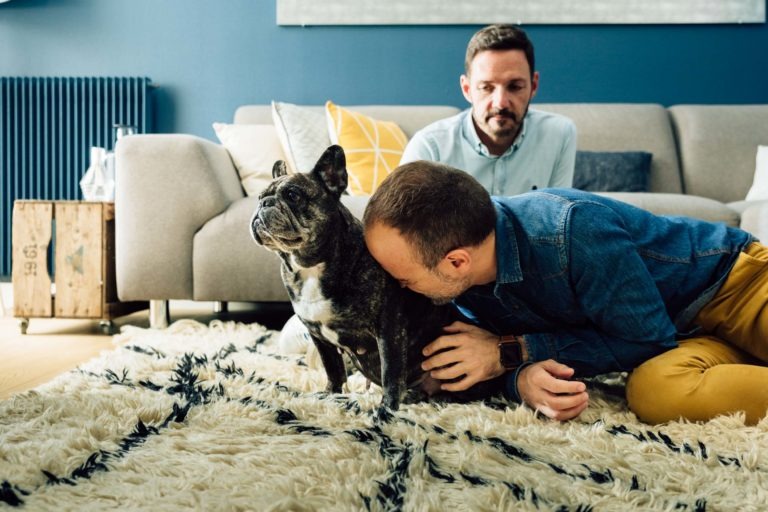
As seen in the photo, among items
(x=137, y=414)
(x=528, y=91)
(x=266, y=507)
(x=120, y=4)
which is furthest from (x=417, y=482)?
(x=120, y=4)

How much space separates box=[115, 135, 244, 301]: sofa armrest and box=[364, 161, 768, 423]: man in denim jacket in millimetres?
1217

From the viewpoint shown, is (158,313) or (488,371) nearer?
(488,371)

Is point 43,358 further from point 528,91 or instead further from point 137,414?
point 528,91

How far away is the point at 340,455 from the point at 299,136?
194 centimetres

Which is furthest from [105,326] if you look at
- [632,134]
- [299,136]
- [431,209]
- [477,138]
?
[632,134]

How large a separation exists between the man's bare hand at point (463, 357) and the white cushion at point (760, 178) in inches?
75.9

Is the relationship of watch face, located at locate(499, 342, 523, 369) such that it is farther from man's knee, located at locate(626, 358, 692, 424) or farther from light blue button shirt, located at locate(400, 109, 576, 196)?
light blue button shirt, located at locate(400, 109, 576, 196)

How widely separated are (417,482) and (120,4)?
395cm

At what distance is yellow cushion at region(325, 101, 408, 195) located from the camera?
8.14 ft

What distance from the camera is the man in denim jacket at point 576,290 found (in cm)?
105

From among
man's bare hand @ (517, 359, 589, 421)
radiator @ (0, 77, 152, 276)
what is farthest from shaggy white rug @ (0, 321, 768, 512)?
radiator @ (0, 77, 152, 276)

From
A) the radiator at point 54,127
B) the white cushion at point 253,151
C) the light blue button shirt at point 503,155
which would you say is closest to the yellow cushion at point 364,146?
the white cushion at point 253,151

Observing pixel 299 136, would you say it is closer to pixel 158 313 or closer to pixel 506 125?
pixel 158 313

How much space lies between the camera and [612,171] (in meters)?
2.64
